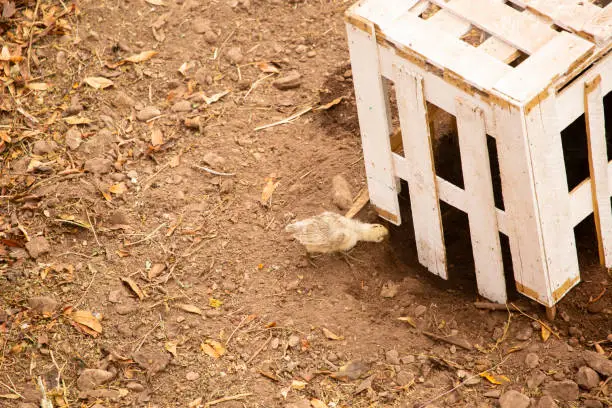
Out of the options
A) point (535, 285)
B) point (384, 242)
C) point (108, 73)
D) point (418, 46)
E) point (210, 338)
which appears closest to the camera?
point (418, 46)

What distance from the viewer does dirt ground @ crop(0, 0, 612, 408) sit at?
3.54 meters

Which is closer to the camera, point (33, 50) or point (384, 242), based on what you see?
point (384, 242)

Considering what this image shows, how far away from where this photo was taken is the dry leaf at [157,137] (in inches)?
182

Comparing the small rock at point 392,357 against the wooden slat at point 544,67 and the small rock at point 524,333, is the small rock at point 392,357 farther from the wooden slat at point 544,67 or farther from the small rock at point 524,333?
the wooden slat at point 544,67

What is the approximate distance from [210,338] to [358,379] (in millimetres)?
714

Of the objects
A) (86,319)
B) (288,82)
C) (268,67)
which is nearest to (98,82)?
(268,67)

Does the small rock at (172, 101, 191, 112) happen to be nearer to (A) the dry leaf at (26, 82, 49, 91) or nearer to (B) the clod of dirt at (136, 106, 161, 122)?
(B) the clod of dirt at (136, 106, 161, 122)

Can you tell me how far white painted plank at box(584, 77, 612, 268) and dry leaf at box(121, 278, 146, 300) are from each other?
213cm

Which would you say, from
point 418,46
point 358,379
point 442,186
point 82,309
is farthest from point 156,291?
point 418,46

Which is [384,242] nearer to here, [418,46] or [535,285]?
[535,285]

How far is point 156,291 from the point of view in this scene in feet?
12.9

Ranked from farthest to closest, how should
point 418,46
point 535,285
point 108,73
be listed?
1. point 108,73
2. point 535,285
3. point 418,46

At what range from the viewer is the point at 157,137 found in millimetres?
4652

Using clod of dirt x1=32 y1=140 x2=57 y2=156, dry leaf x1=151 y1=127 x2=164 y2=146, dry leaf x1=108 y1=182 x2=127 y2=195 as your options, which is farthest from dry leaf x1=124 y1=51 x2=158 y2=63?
dry leaf x1=108 y1=182 x2=127 y2=195
